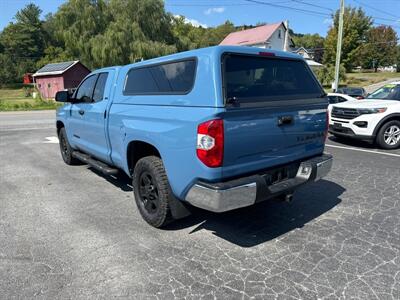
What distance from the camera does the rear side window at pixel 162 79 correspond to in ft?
10.9

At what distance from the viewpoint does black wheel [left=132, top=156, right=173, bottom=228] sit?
11.6ft

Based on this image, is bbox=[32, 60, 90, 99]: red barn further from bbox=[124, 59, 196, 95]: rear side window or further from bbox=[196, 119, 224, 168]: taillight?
bbox=[196, 119, 224, 168]: taillight

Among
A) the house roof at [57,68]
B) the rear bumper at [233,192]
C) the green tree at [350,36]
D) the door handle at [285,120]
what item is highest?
the green tree at [350,36]

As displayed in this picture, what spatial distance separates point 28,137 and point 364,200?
10.2 meters

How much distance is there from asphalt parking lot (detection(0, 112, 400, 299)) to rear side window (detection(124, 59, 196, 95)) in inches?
63.2

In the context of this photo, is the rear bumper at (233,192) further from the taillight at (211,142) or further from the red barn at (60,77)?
the red barn at (60,77)

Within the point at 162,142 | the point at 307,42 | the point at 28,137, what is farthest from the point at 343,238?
the point at 307,42

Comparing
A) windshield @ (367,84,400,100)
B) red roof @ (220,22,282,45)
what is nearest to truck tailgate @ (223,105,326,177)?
windshield @ (367,84,400,100)

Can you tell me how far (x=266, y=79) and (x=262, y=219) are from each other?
1.71 m

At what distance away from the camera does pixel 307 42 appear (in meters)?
112

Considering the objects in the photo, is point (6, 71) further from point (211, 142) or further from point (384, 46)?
point (384, 46)

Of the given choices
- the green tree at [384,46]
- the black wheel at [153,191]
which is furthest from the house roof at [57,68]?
the green tree at [384,46]

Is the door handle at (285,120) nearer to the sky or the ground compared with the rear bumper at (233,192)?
nearer to the sky

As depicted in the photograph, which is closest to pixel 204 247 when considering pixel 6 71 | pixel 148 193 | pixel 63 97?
pixel 148 193
